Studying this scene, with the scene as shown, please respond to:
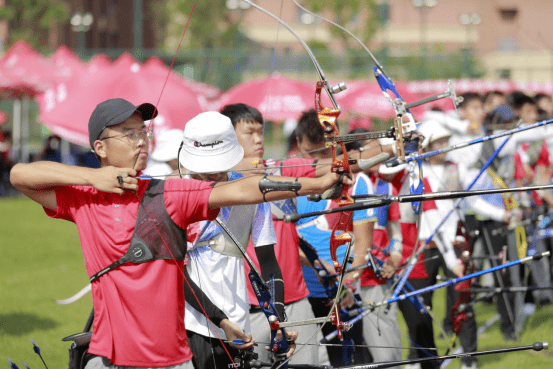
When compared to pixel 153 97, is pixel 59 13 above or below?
above

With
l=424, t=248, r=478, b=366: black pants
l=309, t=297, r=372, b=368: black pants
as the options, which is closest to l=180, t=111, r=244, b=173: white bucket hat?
l=309, t=297, r=372, b=368: black pants

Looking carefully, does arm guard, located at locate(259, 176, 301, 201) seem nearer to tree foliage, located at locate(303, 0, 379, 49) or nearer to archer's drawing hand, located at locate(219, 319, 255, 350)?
archer's drawing hand, located at locate(219, 319, 255, 350)

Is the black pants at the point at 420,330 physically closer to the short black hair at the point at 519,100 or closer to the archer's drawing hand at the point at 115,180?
the archer's drawing hand at the point at 115,180

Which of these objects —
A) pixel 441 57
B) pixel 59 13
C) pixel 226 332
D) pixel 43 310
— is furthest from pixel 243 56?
pixel 226 332

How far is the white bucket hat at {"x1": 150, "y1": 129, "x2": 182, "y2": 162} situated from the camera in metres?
5.34

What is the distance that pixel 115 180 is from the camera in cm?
260

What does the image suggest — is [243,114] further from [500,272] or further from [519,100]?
[519,100]

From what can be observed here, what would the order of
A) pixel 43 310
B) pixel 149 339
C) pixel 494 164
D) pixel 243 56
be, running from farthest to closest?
pixel 243 56, pixel 43 310, pixel 494 164, pixel 149 339

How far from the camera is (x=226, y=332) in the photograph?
316cm

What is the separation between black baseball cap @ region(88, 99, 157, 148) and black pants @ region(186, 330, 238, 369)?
0.96 m

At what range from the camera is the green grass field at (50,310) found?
5.96m

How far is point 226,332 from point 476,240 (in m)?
4.21

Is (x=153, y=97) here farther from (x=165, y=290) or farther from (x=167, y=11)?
(x=167, y=11)

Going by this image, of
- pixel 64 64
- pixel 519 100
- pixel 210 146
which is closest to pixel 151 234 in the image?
pixel 210 146
